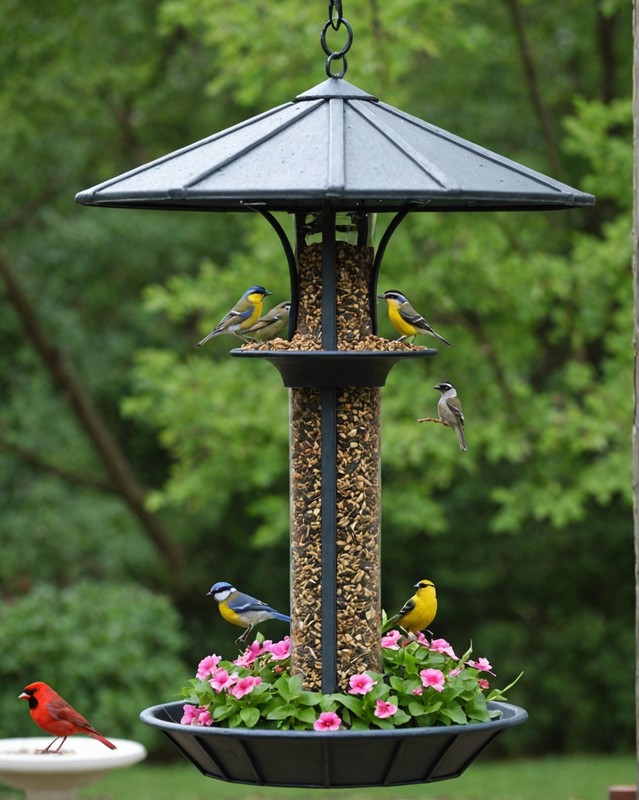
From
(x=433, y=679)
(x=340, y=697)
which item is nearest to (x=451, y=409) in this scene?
(x=433, y=679)

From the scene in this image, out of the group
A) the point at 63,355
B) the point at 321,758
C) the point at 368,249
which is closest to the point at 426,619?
the point at 321,758

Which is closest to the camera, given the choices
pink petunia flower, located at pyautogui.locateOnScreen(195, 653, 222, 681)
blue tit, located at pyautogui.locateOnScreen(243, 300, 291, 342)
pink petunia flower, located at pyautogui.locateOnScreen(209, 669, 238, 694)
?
pink petunia flower, located at pyautogui.locateOnScreen(209, 669, 238, 694)

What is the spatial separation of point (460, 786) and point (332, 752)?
30.8ft

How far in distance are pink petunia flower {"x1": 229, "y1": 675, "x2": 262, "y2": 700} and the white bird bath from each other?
3699 mm

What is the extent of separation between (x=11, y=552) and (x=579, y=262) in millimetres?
5952

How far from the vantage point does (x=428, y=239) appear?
1255cm

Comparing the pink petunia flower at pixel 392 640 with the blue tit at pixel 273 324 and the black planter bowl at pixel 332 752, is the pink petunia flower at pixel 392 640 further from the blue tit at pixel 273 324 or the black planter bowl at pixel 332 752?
the blue tit at pixel 273 324

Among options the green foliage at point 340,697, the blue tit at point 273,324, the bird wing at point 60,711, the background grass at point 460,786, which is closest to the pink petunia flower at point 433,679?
the green foliage at point 340,697

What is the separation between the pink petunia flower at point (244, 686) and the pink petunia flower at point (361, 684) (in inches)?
10.3

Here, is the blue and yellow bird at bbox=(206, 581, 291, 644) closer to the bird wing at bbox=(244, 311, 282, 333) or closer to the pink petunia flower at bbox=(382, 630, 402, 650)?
the pink petunia flower at bbox=(382, 630, 402, 650)

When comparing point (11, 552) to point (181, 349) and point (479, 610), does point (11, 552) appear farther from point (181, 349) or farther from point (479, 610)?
point (479, 610)

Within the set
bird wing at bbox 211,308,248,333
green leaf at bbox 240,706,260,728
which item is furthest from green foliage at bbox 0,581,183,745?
green leaf at bbox 240,706,260,728

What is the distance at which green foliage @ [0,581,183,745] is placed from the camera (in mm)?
11383

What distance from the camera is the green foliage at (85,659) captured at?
11383 mm
